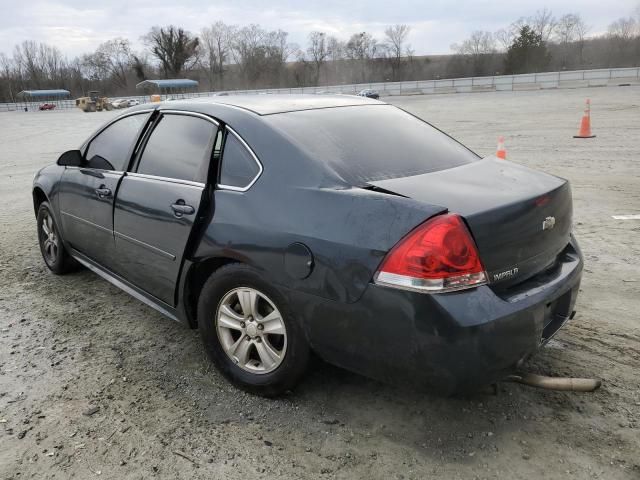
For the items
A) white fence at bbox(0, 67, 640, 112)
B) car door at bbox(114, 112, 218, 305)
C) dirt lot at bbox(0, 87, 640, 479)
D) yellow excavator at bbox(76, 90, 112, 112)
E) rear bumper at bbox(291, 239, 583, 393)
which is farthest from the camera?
yellow excavator at bbox(76, 90, 112, 112)

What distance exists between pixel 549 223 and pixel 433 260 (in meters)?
0.85

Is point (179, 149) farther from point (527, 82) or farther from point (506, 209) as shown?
point (527, 82)

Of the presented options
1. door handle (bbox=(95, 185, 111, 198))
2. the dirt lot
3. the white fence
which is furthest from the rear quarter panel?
the white fence

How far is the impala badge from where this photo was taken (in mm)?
2625

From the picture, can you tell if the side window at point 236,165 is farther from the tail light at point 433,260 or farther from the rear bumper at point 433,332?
the tail light at point 433,260

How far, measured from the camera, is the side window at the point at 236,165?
284cm

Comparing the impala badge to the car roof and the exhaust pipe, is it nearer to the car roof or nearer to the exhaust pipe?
the exhaust pipe

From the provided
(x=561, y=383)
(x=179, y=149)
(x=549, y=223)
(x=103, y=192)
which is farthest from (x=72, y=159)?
(x=561, y=383)

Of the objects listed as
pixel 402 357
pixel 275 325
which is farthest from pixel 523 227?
pixel 275 325

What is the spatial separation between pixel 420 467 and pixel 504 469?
1.18 feet

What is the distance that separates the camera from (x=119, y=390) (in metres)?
3.06

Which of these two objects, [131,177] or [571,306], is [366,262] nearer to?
[571,306]

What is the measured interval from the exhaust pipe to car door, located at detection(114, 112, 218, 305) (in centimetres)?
199

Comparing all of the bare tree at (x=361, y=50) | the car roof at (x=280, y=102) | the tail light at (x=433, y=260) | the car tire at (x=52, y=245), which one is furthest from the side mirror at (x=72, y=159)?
the bare tree at (x=361, y=50)
